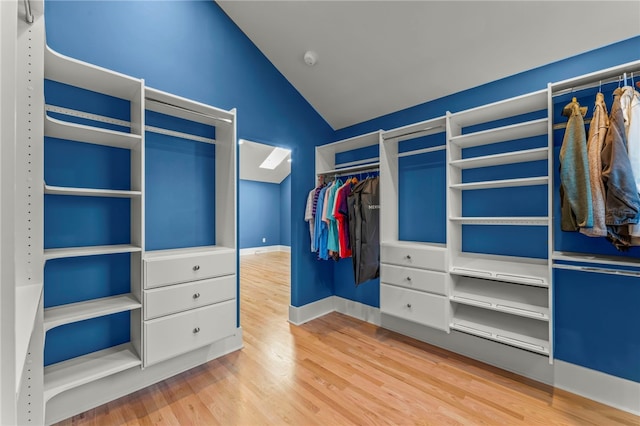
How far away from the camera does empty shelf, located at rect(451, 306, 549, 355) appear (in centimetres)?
189

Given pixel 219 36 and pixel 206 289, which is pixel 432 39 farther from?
pixel 206 289

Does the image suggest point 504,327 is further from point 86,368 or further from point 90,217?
point 90,217

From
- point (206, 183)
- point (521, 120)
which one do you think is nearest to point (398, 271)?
point (521, 120)

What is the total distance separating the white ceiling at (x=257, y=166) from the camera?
6.80 meters

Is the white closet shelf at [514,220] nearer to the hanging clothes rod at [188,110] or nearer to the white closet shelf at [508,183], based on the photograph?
the white closet shelf at [508,183]

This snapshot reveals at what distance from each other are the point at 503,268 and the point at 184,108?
2.76 meters

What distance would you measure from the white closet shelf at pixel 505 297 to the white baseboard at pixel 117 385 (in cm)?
214

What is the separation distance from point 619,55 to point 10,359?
3.18 metres

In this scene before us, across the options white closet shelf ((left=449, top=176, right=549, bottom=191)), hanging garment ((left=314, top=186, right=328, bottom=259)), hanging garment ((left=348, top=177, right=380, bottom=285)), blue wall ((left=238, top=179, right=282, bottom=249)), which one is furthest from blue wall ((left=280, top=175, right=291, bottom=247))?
white closet shelf ((left=449, top=176, right=549, bottom=191))

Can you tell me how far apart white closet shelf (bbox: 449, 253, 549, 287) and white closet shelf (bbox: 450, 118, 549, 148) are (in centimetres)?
98

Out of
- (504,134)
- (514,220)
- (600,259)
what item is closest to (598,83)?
(504,134)

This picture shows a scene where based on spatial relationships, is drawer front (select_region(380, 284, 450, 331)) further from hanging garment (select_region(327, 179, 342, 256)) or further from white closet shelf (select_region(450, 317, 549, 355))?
hanging garment (select_region(327, 179, 342, 256))

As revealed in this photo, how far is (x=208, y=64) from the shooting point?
246 centimetres

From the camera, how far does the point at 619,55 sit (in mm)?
1865
